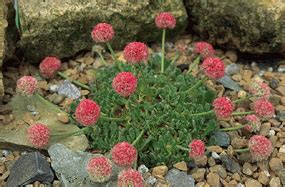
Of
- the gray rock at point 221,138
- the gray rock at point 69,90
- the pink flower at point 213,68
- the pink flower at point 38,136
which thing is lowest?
the gray rock at point 221,138

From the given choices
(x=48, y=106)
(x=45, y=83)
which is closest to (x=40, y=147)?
(x=48, y=106)

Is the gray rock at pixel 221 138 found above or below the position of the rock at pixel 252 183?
above

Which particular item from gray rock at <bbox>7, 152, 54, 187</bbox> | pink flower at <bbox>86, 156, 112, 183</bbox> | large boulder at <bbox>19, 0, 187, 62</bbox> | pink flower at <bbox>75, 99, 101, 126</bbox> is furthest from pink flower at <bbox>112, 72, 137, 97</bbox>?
large boulder at <bbox>19, 0, 187, 62</bbox>

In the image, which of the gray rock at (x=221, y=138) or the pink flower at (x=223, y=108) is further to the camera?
the gray rock at (x=221, y=138)

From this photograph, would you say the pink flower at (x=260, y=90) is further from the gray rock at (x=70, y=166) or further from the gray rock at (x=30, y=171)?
the gray rock at (x=30, y=171)

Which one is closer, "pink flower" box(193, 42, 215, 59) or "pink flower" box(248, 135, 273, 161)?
"pink flower" box(248, 135, 273, 161)

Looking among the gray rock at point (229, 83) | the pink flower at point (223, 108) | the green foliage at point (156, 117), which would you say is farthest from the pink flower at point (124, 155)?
the gray rock at point (229, 83)

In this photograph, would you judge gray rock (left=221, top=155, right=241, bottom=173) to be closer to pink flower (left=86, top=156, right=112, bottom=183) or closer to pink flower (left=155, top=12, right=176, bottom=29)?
pink flower (left=86, top=156, right=112, bottom=183)

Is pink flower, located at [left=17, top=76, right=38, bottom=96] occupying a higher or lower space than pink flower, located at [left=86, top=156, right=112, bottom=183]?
higher
